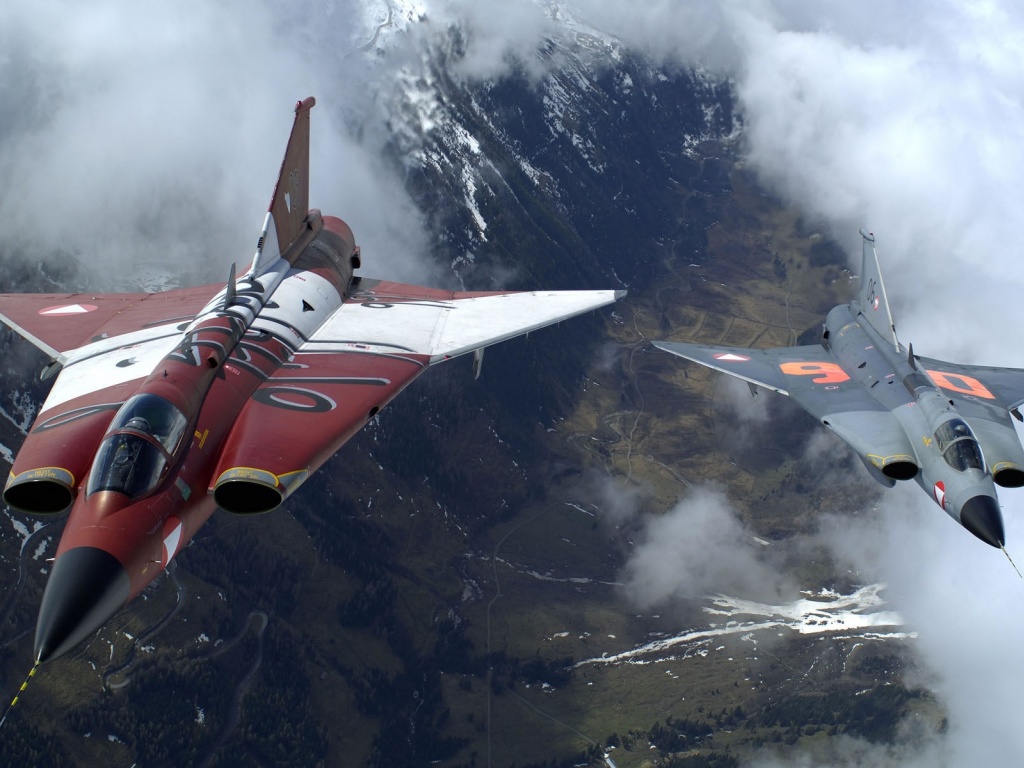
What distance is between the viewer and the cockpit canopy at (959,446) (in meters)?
47.2

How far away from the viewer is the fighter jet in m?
47.4

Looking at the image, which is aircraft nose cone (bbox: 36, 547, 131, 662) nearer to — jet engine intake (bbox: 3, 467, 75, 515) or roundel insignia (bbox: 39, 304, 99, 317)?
jet engine intake (bbox: 3, 467, 75, 515)

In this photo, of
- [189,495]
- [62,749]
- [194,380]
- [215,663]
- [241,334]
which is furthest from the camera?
[215,663]

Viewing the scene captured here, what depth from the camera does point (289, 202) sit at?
185ft

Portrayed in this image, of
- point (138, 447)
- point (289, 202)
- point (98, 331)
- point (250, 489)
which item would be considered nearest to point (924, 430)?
point (250, 489)

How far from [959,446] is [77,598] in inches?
1607

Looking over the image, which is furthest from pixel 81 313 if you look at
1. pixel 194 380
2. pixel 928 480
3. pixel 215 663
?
pixel 215 663

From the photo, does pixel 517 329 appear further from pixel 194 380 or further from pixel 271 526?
pixel 271 526

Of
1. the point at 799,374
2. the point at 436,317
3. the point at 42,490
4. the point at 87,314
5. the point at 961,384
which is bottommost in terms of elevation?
the point at 961,384

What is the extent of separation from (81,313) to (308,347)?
1329 centimetres

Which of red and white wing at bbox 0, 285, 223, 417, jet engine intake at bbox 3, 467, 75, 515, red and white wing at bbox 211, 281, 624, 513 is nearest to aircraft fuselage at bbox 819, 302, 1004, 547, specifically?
red and white wing at bbox 211, 281, 624, 513

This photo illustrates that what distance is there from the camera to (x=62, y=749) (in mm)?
140500

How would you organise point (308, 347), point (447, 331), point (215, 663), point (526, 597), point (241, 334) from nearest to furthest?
point (241, 334) < point (308, 347) < point (447, 331) < point (215, 663) < point (526, 597)

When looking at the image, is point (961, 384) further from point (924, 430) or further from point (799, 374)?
point (924, 430)
